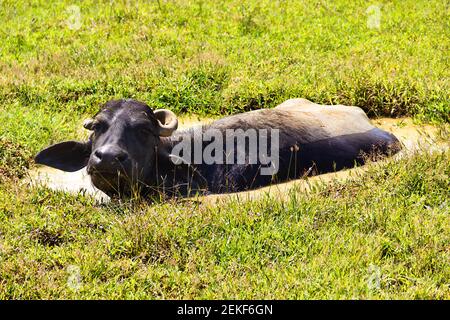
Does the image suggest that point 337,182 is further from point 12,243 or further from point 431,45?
point 431,45

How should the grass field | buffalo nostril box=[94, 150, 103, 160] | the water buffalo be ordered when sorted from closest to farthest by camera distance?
the grass field < buffalo nostril box=[94, 150, 103, 160] < the water buffalo

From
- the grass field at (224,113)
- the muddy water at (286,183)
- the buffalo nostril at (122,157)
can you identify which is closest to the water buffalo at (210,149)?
the buffalo nostril at (122,157)

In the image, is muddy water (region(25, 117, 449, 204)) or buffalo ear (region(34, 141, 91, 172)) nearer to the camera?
muddy water (region(25, 117, 449, 204))

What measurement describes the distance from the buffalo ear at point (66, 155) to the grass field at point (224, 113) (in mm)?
385

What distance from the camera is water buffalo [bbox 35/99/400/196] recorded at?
771 cm

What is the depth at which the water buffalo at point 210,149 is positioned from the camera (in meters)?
7.71

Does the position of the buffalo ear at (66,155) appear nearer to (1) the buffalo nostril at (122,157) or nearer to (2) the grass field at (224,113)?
(2) the grass field at (224,113)

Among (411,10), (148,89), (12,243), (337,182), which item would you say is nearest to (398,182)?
(337,182)

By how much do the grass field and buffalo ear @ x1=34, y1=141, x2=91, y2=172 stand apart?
385mm

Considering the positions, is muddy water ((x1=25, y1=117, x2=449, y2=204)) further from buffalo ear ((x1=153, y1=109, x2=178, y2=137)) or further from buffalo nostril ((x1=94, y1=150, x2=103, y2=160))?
buffalo ear ((x1=153, y1=109, x2=178, y2=137))

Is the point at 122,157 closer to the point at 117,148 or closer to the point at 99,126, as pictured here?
the point at 117,148

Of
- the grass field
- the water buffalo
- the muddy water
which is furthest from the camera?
the water buffalo

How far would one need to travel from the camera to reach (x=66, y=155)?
8.25 m

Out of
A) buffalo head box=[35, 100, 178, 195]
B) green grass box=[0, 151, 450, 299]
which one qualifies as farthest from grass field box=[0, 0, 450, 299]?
buffalo head box=[35, 100, 178, 195]
